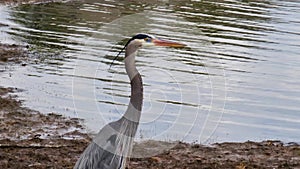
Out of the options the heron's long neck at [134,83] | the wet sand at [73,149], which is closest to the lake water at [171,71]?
the wet sand at [73,149]

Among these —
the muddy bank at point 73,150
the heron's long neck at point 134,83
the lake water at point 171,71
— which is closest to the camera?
the heron's long neck at point 134,83

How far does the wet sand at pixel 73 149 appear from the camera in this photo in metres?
8.46

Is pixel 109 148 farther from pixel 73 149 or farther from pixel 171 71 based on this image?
pixel 171 71

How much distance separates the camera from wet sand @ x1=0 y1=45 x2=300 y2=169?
8.46 meters

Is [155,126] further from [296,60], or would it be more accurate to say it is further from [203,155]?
[296,60]

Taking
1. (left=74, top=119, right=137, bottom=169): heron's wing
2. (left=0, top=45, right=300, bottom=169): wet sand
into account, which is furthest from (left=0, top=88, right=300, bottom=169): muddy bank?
(left=74, top=119, right=137, bottom=169): heron's wing

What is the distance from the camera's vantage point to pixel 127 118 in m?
6.60

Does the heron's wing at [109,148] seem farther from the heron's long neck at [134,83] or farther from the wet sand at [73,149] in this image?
the wet sand at [73,149]

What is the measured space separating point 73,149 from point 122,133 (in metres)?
2.56

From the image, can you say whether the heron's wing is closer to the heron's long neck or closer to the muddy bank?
the heron's long neck

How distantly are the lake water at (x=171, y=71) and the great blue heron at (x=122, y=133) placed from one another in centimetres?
349

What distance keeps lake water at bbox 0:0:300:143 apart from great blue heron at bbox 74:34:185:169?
3494 mm

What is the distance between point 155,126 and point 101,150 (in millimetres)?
4522

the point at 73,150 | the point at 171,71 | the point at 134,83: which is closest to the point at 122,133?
the point at 134,83
